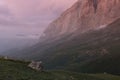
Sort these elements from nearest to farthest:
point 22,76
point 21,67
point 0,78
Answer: point 0,78
point 22,76
point 21,67

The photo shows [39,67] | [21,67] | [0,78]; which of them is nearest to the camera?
[0,78]

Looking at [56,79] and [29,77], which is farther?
[56,79]

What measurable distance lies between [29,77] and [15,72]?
148 inches

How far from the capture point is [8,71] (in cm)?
5322

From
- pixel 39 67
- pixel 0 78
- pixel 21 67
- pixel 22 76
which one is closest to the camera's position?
pixel 0 78

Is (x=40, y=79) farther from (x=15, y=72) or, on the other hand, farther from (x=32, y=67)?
(x=32, y=67)

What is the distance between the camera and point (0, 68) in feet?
180

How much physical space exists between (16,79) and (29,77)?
397cm

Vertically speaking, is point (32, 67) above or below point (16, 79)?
above

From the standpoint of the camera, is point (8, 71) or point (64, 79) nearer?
point (8, 71)

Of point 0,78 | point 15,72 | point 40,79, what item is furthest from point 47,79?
point 0,78

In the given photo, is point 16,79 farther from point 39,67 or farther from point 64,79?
point 39,67

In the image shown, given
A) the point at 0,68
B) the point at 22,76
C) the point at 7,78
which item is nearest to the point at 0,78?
the point at 7,78

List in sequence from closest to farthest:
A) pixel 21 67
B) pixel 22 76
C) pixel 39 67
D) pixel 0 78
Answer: pixel 0 78, pixel 22 76, pixel 21 67, pixel 39 67
